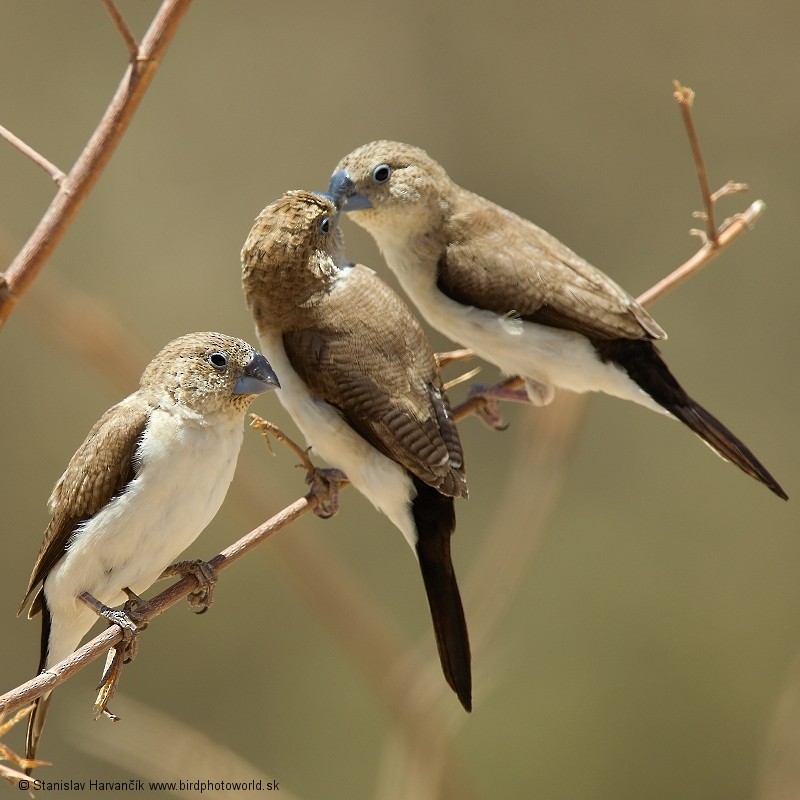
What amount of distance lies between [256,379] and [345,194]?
3.69ft

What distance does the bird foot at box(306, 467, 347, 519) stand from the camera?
2883mm

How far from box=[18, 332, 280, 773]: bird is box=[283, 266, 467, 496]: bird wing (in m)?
0.37

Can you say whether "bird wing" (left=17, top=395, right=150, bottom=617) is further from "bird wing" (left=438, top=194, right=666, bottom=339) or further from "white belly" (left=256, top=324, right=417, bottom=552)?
"bird wing" (left=438, top=194, right=666, bottom=339)

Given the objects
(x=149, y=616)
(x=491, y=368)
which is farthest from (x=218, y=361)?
(x=491, y=368)

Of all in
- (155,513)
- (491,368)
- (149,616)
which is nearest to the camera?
(149,616)

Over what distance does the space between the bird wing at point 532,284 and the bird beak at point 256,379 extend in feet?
3.66

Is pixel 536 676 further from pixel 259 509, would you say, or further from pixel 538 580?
pixel 259 509

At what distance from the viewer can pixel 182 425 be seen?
253cm

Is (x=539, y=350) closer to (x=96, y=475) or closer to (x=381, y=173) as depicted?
(x=381, y=173)

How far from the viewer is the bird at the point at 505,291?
11.2 feet

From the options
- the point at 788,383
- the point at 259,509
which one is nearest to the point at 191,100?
the point at 788,383

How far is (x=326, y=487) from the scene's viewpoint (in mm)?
2924

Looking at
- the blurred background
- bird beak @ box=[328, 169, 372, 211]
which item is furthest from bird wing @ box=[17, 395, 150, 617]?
the blurred background

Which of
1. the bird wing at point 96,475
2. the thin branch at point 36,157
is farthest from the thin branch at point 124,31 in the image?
the bird wing at point 96,475
